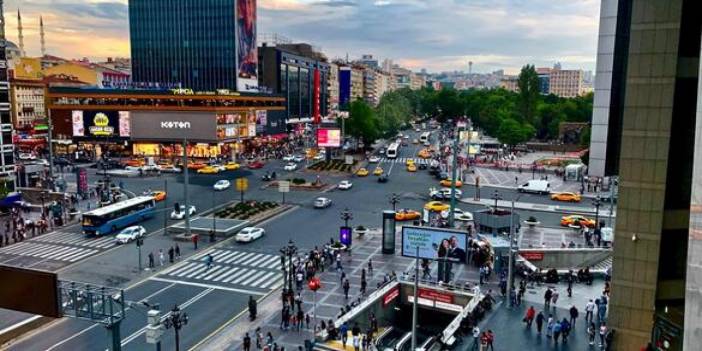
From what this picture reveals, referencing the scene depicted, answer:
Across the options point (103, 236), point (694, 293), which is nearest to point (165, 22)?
point (103, 236)

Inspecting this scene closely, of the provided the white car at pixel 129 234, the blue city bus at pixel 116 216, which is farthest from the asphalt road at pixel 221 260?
the blue city bus at pixel 116 216

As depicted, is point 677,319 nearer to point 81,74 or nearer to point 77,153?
point 77,153

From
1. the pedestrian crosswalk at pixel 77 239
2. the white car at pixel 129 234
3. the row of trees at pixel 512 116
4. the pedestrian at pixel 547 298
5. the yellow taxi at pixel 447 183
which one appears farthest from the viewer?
the row of trees at pixel 512 116

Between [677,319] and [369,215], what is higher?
[677,319]

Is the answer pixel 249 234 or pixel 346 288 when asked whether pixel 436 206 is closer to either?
pixel 249 234

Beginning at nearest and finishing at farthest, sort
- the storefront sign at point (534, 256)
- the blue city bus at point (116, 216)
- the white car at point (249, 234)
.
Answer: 1. the storefront sign at point (534, 256)
2. the white car at point (249, 234)
3. the blue city bus at point (116, 216)

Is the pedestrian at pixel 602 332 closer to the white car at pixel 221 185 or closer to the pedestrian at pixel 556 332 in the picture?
the pedestrian at pixel 556 332

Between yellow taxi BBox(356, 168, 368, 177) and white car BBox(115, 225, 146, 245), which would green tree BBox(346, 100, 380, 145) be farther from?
white car BBox(115, 225, 146, 245)
